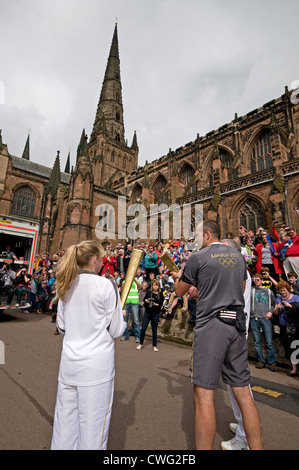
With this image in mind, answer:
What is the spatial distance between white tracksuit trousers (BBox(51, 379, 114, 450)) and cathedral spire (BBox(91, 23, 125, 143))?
4525 cm

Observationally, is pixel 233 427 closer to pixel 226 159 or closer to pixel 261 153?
pixel 261 153

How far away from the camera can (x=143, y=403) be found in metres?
3.17

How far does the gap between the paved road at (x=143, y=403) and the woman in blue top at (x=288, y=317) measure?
0.46m

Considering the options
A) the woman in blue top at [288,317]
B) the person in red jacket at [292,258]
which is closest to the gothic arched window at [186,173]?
the person in red jacket at [292,258]

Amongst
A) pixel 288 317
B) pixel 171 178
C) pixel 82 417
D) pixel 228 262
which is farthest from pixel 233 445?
pixel 171 178

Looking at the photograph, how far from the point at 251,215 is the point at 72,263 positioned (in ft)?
55.5

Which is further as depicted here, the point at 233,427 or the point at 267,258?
the point at 267,258

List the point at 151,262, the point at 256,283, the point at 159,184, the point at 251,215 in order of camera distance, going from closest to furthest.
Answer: the point at 256,283 → the point at 151,262 → the point at 251,215 → the point at 159,184

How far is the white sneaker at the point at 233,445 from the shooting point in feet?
7.32

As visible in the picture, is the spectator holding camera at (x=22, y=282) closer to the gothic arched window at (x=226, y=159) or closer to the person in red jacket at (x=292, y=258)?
the person in red jacket at (x=292, y=258)

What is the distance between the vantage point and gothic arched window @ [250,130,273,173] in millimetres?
20406

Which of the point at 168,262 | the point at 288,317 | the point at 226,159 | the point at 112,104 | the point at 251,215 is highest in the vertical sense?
the point at 112,104

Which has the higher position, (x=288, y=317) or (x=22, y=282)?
(x=22, y=282)

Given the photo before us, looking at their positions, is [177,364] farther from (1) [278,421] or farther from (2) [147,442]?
(2) [147,442]
